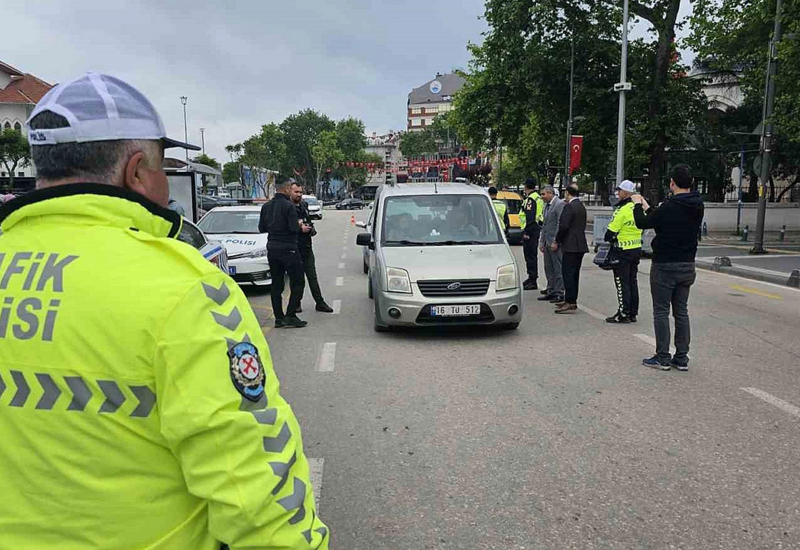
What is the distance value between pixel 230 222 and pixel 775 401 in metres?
10.2

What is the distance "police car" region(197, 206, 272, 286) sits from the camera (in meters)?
11.3

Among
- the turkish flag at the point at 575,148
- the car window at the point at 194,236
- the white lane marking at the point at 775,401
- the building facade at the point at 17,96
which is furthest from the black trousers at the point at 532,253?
the building facade at the point at 17,96

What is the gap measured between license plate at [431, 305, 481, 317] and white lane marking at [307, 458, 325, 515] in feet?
11.5

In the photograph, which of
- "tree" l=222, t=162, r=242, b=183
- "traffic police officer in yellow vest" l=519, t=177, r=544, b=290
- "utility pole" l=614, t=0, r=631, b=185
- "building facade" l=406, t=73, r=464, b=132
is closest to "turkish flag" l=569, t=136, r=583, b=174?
"utility pole" l=614, t=0, r=631, b=185

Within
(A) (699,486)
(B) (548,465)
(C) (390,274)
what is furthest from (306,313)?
(A) (699,486)

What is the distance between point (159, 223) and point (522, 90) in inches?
1153

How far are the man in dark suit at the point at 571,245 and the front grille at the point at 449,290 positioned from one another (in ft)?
7.83

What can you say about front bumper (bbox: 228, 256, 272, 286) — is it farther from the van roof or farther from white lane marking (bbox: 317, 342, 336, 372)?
white lane marking (bbox: 317, 342, 336, 372)

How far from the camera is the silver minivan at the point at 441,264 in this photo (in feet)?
24.6

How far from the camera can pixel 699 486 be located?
148 inches

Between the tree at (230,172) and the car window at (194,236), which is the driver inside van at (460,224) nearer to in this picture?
the car window at (194,236)

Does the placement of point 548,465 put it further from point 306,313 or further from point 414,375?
point 306,313

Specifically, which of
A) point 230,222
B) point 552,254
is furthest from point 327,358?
point 230,222

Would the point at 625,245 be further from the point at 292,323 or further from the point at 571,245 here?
the point at 292,323
